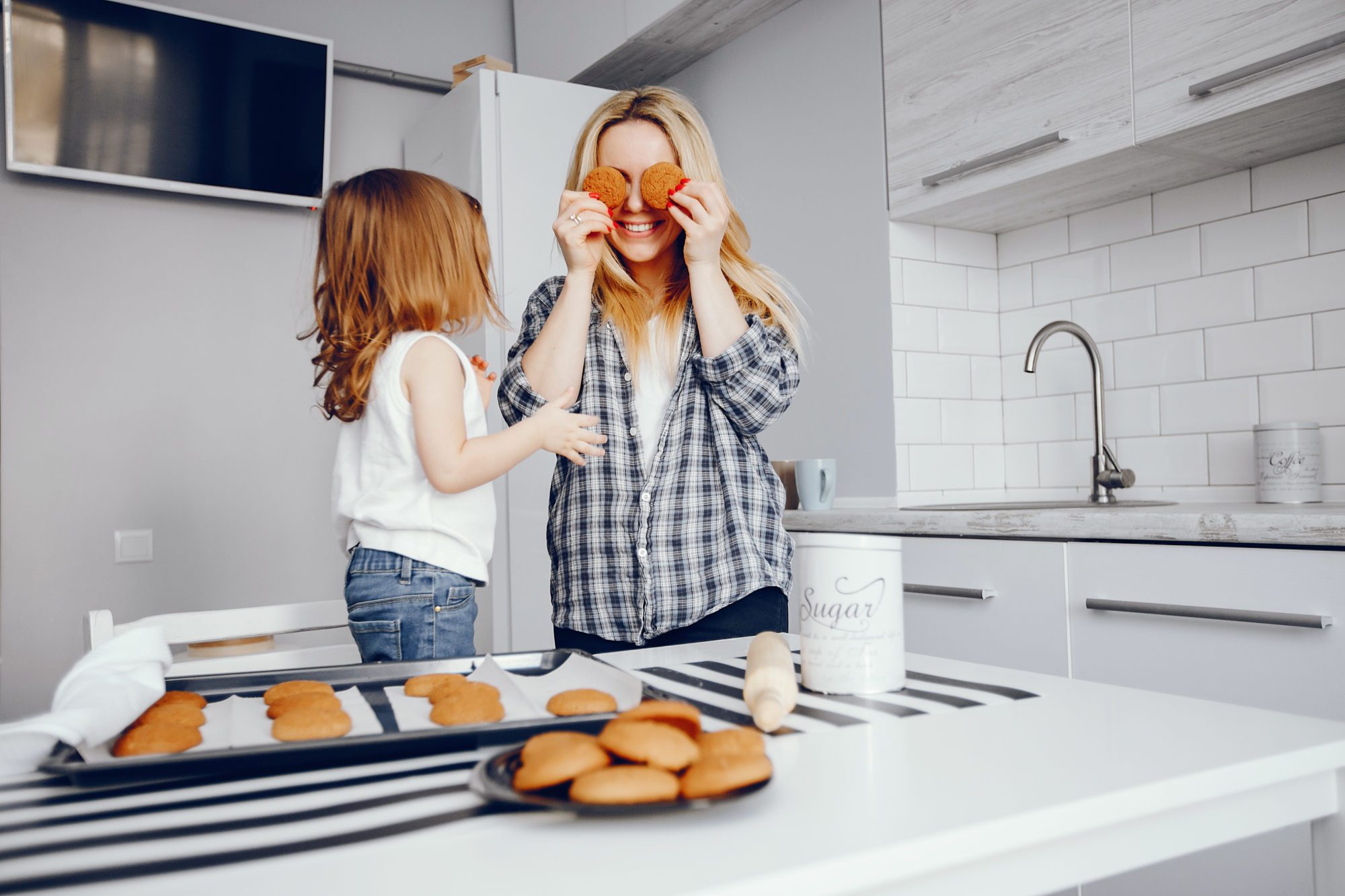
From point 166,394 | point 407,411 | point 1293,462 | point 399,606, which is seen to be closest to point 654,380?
point 407,411

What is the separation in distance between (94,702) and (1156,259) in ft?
7.16

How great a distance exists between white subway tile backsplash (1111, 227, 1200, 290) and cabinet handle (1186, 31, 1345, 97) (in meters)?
0.49

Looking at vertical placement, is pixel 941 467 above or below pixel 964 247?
below

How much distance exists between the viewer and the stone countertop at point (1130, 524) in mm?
1351

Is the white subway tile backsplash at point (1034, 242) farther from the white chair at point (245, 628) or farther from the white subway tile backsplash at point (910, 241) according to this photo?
the white chair at point (245, 628)

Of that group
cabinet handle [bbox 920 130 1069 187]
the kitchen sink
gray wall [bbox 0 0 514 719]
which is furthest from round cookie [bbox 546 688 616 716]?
gray wall [bbox 0 0 514 719]

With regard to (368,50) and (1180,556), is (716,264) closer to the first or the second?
(1180,556)

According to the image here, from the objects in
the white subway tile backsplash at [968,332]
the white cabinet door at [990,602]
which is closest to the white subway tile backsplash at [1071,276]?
the white subway tile backsplash at [968,332]

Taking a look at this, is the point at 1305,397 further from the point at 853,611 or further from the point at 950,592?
the point at 853,611

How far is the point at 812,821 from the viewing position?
18.9 inches

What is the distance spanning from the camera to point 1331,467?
1.88 metres

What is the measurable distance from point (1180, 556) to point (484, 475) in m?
1.02

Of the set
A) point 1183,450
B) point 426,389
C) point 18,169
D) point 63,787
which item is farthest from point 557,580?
point 18,169

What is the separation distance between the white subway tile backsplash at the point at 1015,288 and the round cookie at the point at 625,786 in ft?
7.43
